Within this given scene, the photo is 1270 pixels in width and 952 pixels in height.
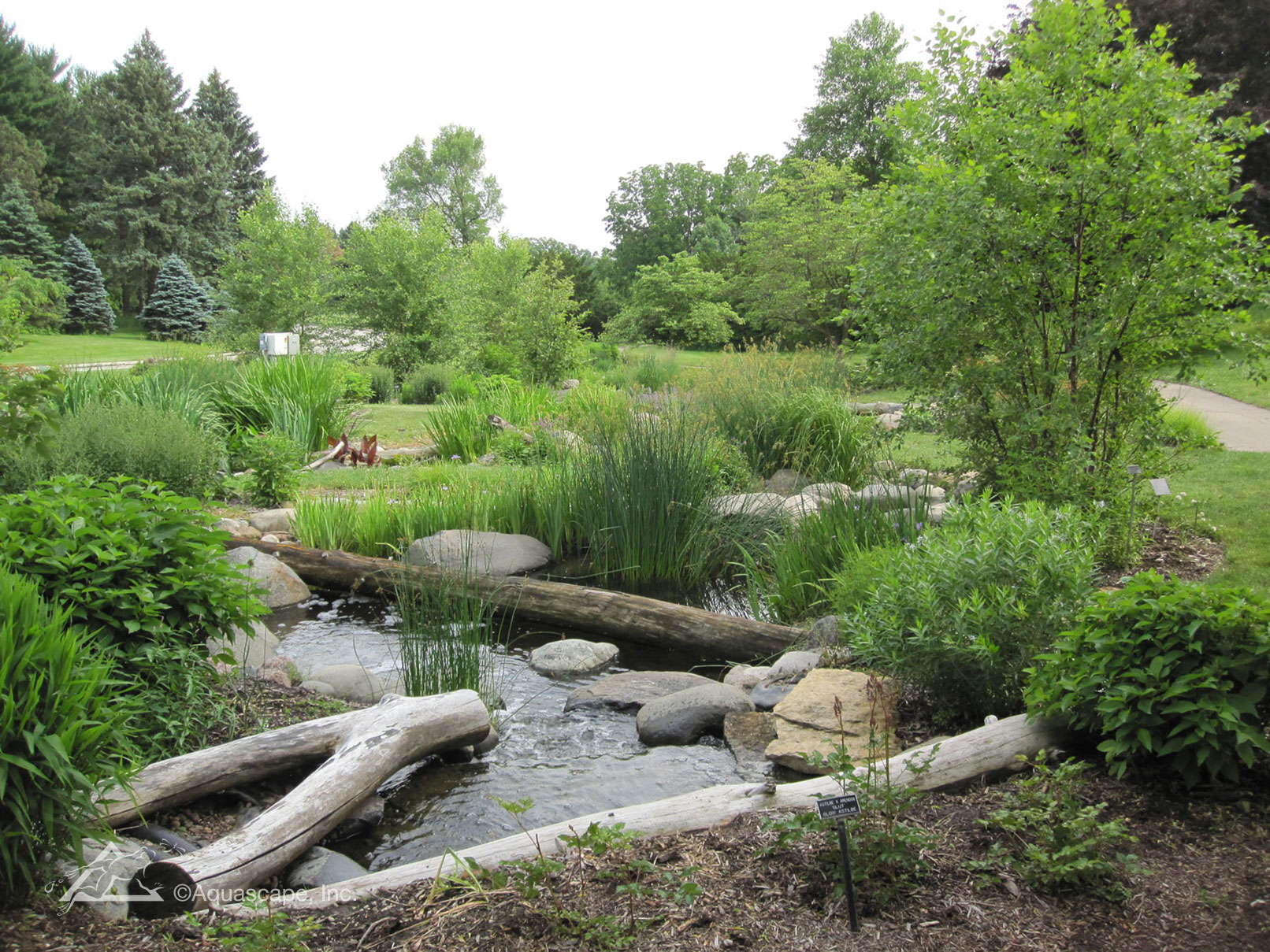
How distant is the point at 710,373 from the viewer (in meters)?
11.0

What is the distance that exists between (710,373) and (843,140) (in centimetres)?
2798

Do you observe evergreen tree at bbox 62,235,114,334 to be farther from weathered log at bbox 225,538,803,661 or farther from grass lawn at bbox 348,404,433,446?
weathered log at bbox 225,538,803,661

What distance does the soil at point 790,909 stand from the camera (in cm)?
196

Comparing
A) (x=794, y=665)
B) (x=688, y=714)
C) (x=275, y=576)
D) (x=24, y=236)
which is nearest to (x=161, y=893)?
(x=688, y=714)

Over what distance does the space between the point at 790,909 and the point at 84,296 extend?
37.5 m

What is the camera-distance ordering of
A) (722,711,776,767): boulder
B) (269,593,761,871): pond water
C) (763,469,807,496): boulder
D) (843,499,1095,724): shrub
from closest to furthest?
(269,593,761,871): pond water < (843,499,1095,724): shrub < (722,711,776,767): boulder < (763,469,807,496): boulder

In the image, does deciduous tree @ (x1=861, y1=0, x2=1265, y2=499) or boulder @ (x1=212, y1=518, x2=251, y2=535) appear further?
boulder @ (x1=212, y1=518, x2=251, y2=535)

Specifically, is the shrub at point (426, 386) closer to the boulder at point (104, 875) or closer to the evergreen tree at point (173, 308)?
the boulder at point (104, 875)

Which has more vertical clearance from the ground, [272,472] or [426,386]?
[426,386]

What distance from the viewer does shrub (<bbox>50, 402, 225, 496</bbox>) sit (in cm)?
656

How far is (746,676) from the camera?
15.2ft

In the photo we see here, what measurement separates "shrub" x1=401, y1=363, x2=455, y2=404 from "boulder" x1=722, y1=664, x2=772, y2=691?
12478 millimetres

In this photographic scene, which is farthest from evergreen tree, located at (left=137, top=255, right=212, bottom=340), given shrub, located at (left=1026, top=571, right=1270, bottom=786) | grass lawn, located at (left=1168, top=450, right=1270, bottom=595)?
shrub, located at (left=1026, top=571, right=1270, bottom=786)

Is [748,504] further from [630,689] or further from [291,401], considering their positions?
[291,401]
